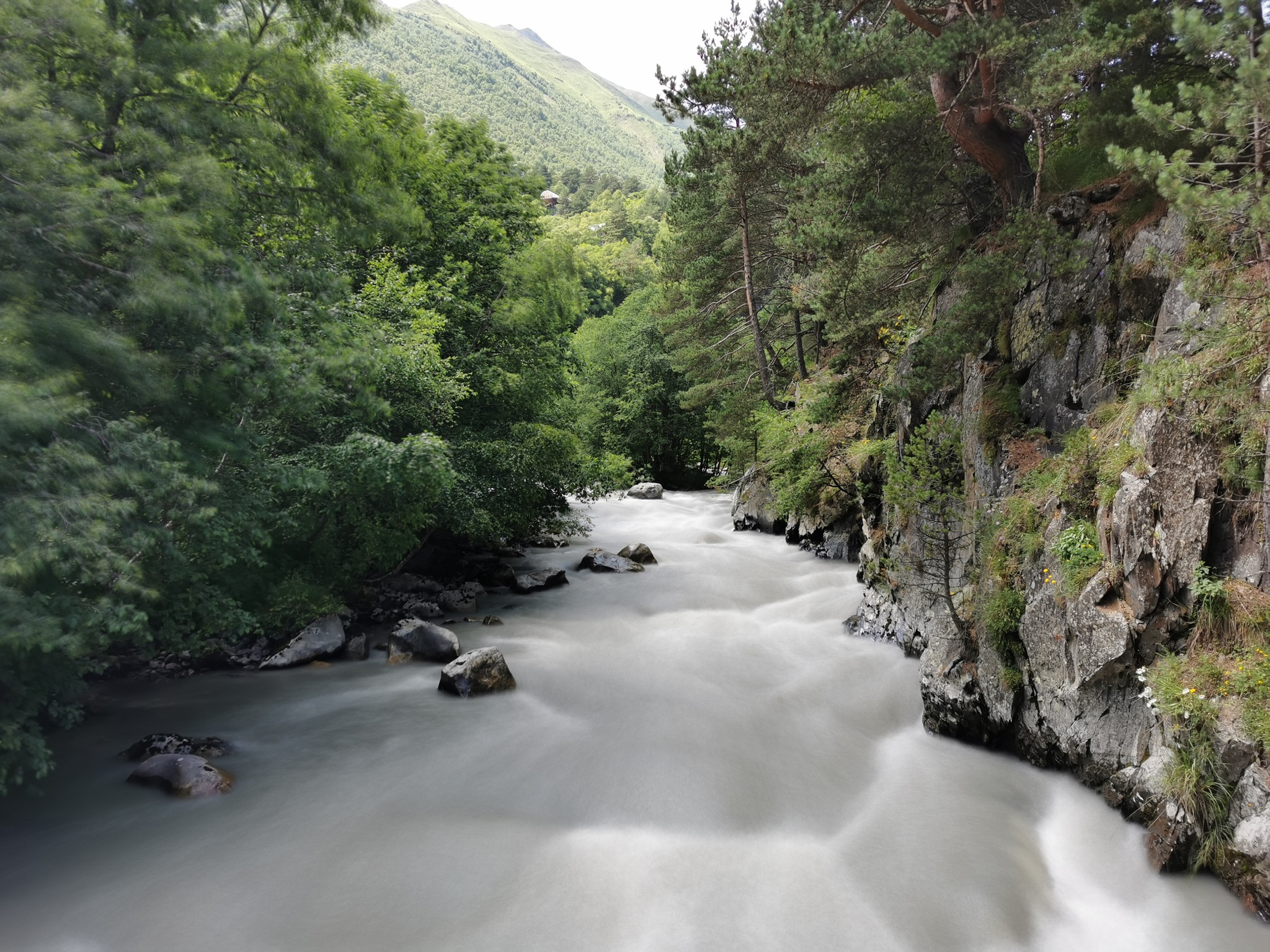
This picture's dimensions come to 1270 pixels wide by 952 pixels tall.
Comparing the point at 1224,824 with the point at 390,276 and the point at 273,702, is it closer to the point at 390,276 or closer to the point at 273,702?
the point at 273,702

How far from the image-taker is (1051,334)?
8727 millimetres

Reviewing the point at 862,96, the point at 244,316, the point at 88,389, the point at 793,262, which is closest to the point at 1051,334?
the point at 862,96

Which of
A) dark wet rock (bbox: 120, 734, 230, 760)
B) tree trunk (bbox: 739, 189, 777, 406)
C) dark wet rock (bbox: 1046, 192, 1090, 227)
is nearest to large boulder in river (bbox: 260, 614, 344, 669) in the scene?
dark wet rock (bbox: 120, 734, 230, 760)

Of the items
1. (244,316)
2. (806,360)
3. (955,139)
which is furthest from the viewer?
(806,360)

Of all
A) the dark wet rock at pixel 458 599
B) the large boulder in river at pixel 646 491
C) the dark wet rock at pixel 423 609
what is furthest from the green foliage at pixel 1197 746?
the large boulder in river at pixel 646 491

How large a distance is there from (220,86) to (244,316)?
12.0ft

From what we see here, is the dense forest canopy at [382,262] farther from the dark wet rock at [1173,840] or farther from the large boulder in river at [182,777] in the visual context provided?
the dark wet rock at [1173,840]

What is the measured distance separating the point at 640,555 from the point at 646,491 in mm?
13272

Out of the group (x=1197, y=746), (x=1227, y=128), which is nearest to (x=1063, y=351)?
(x=1227, y=128)

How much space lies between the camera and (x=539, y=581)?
1630 centimetres

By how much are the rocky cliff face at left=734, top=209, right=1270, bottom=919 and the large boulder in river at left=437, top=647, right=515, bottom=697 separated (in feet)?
21.2

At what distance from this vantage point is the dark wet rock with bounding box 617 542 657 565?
744 inches

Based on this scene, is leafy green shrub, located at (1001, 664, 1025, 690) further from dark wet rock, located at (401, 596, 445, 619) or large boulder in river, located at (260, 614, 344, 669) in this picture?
dark wet rock, located at (401, 596, 445, 619)

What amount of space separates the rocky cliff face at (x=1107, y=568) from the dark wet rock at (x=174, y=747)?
9478mm
